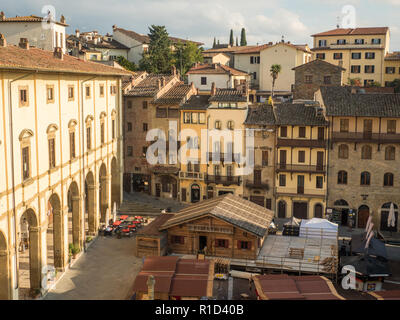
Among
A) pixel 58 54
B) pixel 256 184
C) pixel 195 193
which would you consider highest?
pixel 58 54

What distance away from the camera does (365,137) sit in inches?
1796

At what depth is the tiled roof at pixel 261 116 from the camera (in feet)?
158

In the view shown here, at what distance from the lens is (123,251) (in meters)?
38.2

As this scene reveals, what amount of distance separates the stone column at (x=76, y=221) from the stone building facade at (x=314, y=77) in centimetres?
4323

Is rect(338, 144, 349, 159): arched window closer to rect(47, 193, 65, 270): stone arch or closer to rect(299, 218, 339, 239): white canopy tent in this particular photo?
rect(299, 218, 339, 239): white canopy tent

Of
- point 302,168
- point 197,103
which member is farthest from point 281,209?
point 197,103

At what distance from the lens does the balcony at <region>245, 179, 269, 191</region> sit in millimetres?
48688

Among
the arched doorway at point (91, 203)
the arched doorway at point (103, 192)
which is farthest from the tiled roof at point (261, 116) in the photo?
the arched doorway at point (91, 203)

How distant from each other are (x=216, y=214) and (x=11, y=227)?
15.4m

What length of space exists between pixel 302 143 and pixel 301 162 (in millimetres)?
1917

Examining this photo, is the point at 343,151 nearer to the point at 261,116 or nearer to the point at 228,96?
the point at 261,116

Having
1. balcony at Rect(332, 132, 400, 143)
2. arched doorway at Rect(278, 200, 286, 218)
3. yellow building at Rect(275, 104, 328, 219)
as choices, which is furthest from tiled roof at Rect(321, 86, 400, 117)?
arched doorway at Rect(278, 200, 286, 218)

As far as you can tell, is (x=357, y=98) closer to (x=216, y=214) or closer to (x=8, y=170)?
(x=216, y=214)
